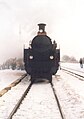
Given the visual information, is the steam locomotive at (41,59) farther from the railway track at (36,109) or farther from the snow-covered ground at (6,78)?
the railway track at (36,109)

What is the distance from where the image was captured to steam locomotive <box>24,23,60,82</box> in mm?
17469

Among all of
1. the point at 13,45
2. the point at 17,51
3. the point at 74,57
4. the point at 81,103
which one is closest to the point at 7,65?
the point at 17,51

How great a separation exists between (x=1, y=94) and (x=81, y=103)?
349 centimetres

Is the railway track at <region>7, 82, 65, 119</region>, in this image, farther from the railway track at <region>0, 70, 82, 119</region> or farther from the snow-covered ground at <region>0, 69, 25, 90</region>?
the snow-covered ground at <region>0, 69, 25, 90</region>

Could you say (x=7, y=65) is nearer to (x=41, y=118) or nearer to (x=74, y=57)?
(x=41, y=118)

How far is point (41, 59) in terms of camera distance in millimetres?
17766

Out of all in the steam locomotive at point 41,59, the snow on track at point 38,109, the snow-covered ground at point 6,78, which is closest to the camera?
the snow on track at point 38,109

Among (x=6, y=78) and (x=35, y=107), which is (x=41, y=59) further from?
(x=35, y=107)

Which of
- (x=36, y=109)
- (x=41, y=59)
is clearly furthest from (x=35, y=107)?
(x=41, y=59)

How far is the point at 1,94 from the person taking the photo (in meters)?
11.4

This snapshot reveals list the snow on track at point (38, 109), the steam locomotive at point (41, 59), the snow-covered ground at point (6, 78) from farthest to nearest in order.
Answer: the steam locomotive at point (41, 59) → the snow-covered ground at point (6, 78) → the snow on track at point (38, 109)

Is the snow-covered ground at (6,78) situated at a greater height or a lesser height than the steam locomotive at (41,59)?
lesser

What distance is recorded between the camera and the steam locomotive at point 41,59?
17.5 m

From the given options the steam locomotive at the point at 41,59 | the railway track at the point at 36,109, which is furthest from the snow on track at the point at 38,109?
the steam locomotive at the point at 41,59
